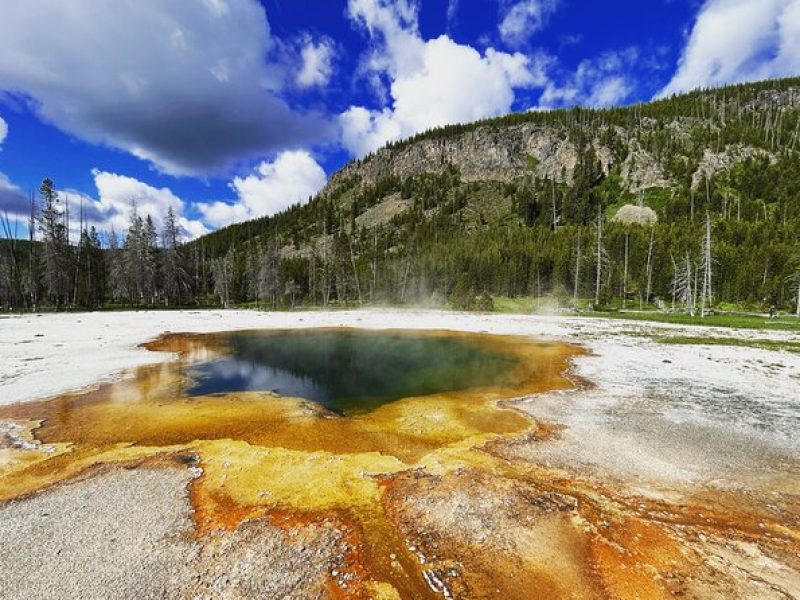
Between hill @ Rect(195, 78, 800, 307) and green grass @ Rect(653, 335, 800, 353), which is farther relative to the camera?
hill @ Rect(195, 78, 800, 307)

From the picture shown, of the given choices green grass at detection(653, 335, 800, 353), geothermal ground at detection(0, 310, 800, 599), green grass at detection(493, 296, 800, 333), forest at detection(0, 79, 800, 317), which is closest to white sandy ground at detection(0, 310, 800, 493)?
geothermal ground at detection(0, 310, 800, 599)

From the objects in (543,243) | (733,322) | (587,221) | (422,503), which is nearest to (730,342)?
(733,322)

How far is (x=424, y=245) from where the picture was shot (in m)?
130

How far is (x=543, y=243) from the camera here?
4050 inches

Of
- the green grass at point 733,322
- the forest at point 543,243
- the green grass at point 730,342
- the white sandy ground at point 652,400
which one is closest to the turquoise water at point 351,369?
the white sandy ground at point 652,400

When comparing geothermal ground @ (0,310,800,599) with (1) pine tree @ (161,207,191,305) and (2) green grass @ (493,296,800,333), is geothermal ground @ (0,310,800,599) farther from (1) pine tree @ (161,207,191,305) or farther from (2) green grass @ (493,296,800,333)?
(1) pine tree @ (161,207,191,305)

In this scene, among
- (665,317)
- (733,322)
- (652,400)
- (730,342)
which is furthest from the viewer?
(665,317)

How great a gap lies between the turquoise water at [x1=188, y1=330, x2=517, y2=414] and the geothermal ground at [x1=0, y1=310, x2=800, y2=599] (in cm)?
260

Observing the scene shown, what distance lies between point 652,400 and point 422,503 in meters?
11.0

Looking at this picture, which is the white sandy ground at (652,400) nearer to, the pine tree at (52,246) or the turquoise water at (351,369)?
the turquoise water at (351,369)

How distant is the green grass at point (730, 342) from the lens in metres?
24.6

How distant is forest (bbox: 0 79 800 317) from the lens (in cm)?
6850

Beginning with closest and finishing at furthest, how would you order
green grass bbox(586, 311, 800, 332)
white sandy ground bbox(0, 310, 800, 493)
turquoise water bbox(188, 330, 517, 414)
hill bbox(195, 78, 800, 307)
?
white sandy ground bbox(0, 310, 800, 493), turquoise water bbox(188, 330, 517, 414), green grass bbox(586, 311, 800, 332), hill bbox(195, 78, 800, 307)

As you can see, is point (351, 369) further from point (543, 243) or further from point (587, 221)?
point (587, 221)
